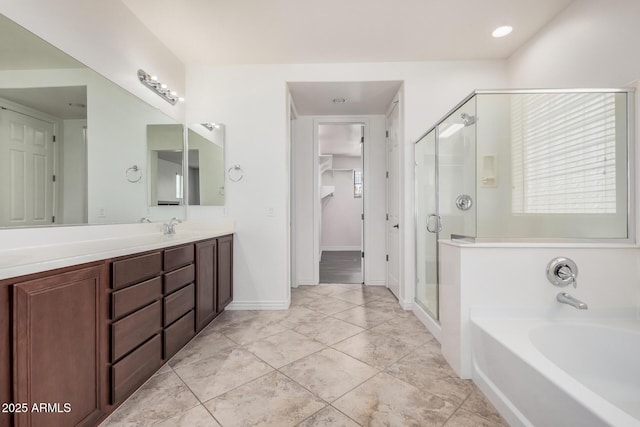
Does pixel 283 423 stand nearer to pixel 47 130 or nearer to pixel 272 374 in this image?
pixel 272 374

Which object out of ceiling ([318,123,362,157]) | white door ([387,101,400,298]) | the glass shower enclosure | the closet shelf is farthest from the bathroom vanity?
the closet shelf

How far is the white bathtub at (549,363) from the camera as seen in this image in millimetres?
1090

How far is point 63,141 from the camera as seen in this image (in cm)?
153

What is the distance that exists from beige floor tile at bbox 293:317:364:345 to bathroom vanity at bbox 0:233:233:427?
3.14 feet

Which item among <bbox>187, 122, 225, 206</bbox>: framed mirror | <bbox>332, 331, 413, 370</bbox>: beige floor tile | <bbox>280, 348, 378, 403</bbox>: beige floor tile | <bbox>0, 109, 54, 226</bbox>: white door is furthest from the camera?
<bbox>187, 122, 225, 206</bbox>: framed mirror

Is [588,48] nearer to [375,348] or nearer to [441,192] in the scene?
[441,192]

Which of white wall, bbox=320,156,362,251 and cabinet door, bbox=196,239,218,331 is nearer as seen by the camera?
cabinet door, bbox=196,239,218,331

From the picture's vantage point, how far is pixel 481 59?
2854mm

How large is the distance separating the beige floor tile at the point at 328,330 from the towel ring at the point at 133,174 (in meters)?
1.76

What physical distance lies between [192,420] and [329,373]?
30.6 inches

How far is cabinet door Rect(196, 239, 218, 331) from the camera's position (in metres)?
2.19

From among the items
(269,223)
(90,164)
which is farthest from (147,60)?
(269,223)

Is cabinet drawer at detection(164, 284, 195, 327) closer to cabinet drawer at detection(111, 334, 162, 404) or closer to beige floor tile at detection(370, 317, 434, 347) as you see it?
cabinet drawer at detection(111, 334, 162, 404)

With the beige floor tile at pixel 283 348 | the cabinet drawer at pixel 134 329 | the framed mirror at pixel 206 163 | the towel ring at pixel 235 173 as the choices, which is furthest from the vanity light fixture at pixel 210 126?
the beige floor tile at pixel 283 348
